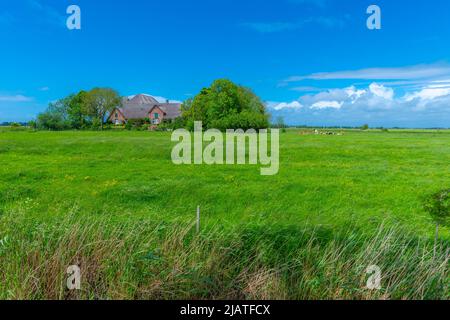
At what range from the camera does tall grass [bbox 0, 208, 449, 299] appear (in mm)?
4562

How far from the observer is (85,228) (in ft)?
18.1

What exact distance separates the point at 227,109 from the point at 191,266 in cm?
3611

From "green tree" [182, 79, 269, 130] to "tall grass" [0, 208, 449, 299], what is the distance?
33.8 metres

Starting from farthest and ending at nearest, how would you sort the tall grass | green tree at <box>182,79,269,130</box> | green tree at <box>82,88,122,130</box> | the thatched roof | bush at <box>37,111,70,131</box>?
the thatched roof
green tree at <box>82,88,122,130</box>
bush at <box>37,111,70,131</box>
green tree at <box>182,79,269,130</box>
the tall grass

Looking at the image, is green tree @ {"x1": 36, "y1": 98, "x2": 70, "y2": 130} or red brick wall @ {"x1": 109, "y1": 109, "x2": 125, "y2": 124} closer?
green tree @ {"x1": 36, "y1": 98, "x2": 70, "y2": 130}

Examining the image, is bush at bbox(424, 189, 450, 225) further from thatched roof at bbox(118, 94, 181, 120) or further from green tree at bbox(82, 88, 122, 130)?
thatched roof at bbox(118, 94, 181, 120)

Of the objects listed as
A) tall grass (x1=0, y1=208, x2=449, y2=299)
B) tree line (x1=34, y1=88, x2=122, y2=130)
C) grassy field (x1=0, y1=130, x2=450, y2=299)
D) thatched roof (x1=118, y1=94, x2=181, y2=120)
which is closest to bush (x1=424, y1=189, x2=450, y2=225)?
grassy field (x1=0, y1=130, x2=450, y2=299)

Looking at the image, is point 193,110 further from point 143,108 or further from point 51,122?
point 51,122

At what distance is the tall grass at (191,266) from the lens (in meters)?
4.56

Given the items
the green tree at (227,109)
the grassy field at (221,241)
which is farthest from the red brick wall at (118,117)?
the grassy field at (221,241)

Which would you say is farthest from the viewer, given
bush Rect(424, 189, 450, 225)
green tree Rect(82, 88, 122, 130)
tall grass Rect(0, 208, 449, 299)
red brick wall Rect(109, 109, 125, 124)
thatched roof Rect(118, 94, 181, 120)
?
thatched roof Rect(118, 94, 181, 120)

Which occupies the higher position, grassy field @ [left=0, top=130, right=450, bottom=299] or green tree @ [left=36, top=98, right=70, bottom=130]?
green tree @ [left=36, top=98, right=70, bottom=130]
